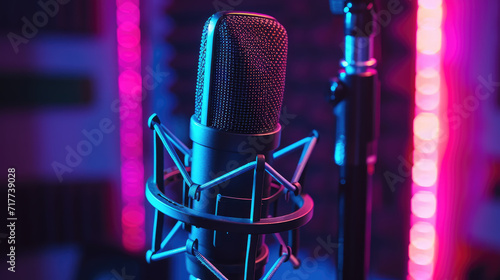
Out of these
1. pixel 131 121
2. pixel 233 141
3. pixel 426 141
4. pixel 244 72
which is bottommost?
pixel 131 121

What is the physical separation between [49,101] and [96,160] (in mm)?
353

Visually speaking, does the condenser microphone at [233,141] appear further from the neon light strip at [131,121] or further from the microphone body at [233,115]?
the neon light strip at [131,121]

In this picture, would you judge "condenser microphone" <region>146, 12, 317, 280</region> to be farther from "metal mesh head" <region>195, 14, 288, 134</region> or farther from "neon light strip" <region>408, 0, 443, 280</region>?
"neon light strip" <region>408, 0, 443, 280</region>

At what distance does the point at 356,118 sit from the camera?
2.80 ft

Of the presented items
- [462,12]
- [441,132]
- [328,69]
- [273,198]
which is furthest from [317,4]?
[273,198]

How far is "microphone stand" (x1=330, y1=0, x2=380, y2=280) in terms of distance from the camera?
32.9 inches

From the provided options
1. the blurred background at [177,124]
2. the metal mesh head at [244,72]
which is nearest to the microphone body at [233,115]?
the metal mesh head at [244,72]

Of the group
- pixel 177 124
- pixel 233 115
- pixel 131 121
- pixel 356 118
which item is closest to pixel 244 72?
pixel 233 115

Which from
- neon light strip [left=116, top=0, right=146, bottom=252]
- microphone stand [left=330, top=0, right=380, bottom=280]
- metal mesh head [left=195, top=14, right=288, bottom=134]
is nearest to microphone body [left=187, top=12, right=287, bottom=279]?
metal mesh head [left=195, top=14, right=288, bottom=134]

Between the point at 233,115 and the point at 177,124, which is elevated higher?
the point at 233,115

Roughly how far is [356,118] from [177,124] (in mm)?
1387

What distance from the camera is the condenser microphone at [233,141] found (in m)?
0.73

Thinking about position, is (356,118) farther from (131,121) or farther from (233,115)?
(131,121)

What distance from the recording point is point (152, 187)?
0.79 meters
